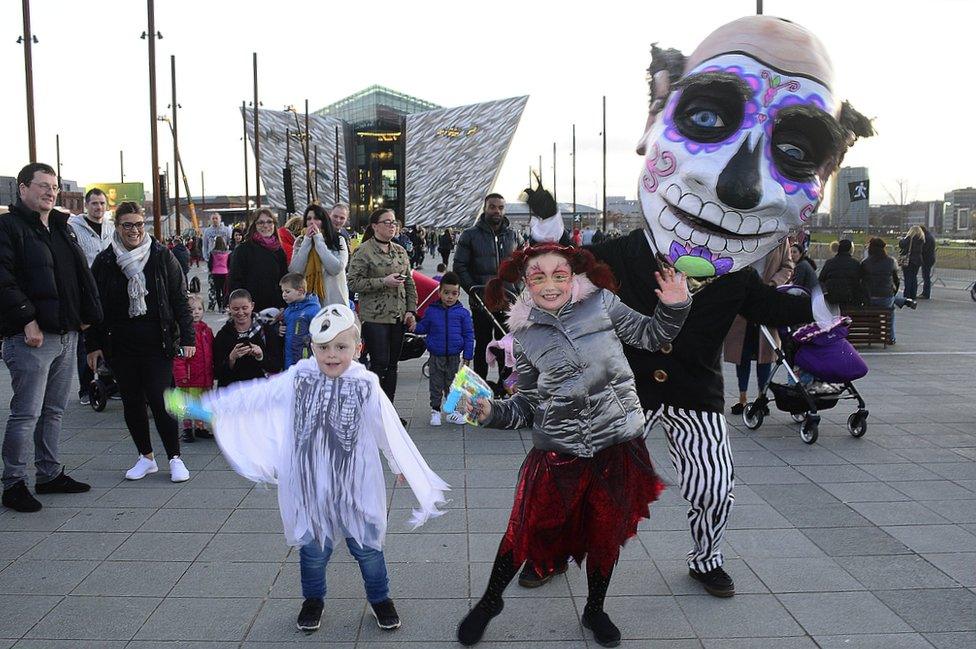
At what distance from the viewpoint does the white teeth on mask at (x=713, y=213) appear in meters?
3.38

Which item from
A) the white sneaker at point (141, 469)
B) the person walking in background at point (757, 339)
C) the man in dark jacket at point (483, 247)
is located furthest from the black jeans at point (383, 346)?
the person walking in background at point (757, 339)

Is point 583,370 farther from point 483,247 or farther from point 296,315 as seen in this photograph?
point 483,247

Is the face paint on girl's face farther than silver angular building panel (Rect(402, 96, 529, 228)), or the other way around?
silver angular building panel (Rect(402, 96, 529, 228))

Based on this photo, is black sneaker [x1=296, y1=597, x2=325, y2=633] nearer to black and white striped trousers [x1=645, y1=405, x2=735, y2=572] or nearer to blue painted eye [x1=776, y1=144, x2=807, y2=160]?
black and white striped trousers [x1=645, y1=405, x2=735, y2=572]

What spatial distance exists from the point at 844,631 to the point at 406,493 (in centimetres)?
253

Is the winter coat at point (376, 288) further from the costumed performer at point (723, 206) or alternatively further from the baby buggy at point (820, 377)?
the costumed performer at point (723, 206)

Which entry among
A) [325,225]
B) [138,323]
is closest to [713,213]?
[138,323]

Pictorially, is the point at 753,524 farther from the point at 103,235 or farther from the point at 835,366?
the point at 103,235

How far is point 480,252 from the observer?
694 centimetres

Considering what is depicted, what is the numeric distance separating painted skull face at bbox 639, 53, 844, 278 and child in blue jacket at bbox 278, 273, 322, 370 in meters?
3.51

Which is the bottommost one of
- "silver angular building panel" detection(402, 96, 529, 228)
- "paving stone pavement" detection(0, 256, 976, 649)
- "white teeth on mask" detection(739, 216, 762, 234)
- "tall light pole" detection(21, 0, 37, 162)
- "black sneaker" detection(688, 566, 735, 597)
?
"paving stone pavement" detection(0, 256, 976, 649)

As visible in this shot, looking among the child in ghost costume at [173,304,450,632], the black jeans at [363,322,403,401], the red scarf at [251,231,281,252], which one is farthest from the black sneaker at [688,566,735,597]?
the red scarf at [251,231,281,252]

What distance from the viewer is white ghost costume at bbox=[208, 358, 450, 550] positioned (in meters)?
3.09

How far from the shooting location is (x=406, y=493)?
15.9ft
